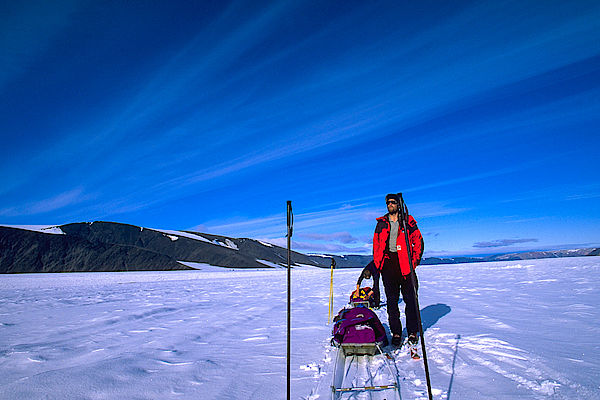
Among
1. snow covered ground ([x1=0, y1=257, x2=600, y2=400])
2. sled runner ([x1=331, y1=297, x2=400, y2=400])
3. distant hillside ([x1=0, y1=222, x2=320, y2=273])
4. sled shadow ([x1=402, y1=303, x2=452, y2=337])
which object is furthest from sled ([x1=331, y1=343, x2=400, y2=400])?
distant hillside ([x1=0, y1=222, x2=320, y2=273])

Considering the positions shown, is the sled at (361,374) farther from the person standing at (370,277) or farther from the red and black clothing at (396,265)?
the person standing at (370,277)

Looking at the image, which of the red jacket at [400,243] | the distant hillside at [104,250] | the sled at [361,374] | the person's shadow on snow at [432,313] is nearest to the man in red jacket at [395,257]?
the red jacket at [400,243]

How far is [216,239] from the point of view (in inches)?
6191

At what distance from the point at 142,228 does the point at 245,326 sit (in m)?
147

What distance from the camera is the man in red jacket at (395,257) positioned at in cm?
462

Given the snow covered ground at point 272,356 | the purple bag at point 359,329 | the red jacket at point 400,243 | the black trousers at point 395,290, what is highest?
the red jacket at point 400,243

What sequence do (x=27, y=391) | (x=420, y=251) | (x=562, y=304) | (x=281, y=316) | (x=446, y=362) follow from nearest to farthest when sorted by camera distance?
(x=27, y=391)
(x=446, y=362)
(x=420, y=251)
(x=562, y=304)
(x=281, y=316)

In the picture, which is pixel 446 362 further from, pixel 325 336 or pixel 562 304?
pixel 562 304

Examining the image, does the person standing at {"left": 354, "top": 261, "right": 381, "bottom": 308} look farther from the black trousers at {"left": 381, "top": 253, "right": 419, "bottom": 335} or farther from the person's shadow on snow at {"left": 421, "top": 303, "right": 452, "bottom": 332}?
the black trousers at {"left": 381, "top": 253, "right": 419, "bottom": 335}

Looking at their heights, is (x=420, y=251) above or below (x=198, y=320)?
above

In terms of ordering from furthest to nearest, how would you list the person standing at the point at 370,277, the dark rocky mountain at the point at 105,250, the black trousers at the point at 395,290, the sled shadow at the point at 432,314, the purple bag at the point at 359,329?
the dark rocky mountain at the point at 105,250, the person standing at the point at 370,277, the sled shadow at the point at 432,314, the black trousers at the point at 395,290, the purple bag at the point at 359,329

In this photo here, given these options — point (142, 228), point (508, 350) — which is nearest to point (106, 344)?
point (508, 350)

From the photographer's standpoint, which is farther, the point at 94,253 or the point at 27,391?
the point at 94,253

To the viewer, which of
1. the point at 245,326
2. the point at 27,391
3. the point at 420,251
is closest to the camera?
the point at 27,391
